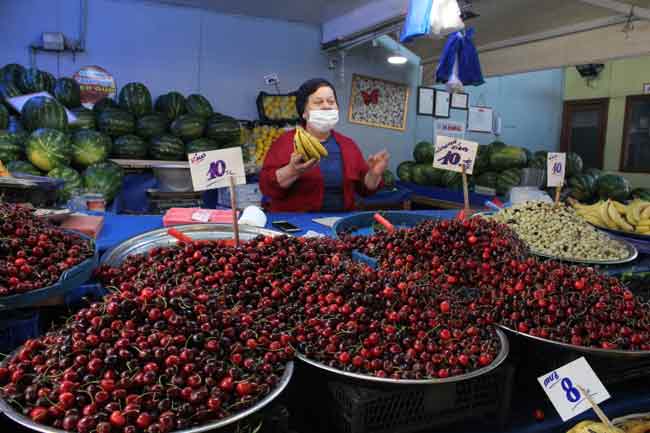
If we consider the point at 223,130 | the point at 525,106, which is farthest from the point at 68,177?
the point at 525,106

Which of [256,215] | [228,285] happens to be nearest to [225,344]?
[228,285]

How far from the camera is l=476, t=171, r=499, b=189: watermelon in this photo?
5531mm

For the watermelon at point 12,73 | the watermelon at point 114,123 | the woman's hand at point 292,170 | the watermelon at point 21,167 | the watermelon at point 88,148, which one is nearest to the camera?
the woman's hand at point 292,170

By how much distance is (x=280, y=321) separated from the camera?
1.12 meters

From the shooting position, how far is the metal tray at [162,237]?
5.13ft

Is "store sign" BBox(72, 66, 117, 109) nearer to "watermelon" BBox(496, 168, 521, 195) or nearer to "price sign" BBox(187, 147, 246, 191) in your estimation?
"price sign" BBox(187, 147, 246, 191)

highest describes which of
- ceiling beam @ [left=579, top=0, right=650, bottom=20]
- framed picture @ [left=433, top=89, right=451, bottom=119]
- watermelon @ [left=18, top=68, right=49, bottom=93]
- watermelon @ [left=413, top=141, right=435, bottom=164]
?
ceiling beam @ [left=579, top=0, right=650, bottom=20]

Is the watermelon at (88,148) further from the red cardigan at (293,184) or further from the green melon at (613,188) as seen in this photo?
the green melon at (613,188)

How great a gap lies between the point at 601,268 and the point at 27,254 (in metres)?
1.97

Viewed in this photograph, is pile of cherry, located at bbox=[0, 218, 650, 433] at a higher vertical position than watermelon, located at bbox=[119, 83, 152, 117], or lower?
lower

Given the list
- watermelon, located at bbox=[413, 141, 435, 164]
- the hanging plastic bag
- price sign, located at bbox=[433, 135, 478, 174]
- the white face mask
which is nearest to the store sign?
the white face mask

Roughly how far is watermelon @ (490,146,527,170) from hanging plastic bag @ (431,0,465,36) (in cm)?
286

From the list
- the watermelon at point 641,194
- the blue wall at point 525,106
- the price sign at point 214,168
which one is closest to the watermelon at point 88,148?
the price sign at point 214,168

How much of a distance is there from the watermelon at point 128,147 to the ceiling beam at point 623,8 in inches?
161
